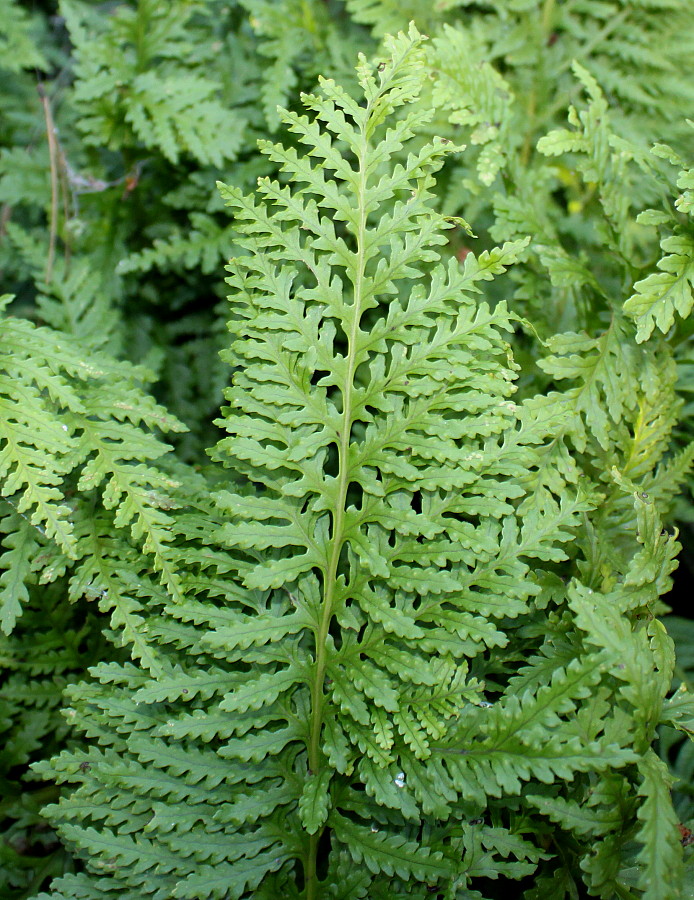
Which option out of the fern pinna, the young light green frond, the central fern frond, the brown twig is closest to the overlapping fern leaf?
the fern pinna

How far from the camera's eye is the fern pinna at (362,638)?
4.78ft

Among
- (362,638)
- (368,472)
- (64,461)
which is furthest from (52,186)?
(362,638)

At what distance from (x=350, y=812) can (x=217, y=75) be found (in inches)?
94.6

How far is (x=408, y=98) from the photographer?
1586 millimetres

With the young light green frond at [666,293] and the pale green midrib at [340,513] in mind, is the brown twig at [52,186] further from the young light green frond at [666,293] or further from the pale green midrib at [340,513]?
the young light green frond at [666,293]

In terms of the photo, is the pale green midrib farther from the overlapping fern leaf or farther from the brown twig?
the brown twig

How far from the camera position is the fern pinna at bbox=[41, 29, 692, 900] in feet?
4.78

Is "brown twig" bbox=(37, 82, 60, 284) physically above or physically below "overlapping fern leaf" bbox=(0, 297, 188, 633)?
above

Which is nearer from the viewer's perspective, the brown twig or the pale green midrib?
the pale green midrib

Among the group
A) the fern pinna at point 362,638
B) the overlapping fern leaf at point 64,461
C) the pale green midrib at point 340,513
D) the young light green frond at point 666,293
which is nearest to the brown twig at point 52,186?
the overlapping fern leaf at point 64,461

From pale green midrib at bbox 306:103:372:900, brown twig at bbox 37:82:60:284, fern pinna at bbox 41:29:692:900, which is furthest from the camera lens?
brown twig at bbox 37:82:60:284

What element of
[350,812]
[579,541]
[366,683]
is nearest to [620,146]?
[579,541]

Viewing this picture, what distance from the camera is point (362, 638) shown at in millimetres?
1578

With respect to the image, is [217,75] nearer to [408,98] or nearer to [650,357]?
[408,98]
